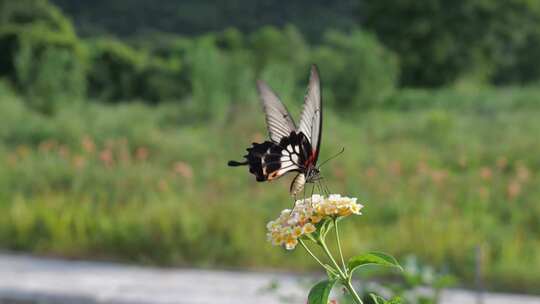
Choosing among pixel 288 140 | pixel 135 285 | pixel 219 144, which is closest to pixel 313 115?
pixel 288 140

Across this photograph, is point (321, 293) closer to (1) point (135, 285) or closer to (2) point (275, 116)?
(2) point (275, 116)

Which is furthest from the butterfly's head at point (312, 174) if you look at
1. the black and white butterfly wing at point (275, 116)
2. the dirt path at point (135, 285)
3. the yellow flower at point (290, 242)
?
the dirt path at point (135, 285)

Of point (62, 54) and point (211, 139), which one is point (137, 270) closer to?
point (211, 139)

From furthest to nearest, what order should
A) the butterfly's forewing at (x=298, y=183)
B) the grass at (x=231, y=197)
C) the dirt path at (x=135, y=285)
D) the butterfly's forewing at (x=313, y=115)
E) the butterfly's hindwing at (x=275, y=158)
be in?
the grass at (x=231, y=197), the dirt path at (x=135, y=285), the butterfly's forewing at (x=298, y=183), the butterfly's hindwing at (x=275, y=158), the butterfly's forewing at (x=313, y=115)

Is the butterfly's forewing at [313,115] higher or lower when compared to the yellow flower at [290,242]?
higher

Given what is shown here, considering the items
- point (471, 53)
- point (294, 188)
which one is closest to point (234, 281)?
point (294, 188)

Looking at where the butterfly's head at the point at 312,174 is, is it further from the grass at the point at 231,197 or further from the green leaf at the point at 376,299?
the grass at the point at 231,197

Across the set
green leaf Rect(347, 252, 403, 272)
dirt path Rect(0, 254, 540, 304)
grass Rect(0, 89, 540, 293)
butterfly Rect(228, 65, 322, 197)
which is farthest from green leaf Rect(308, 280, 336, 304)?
grass Rect(0, 89, 540, 293)
